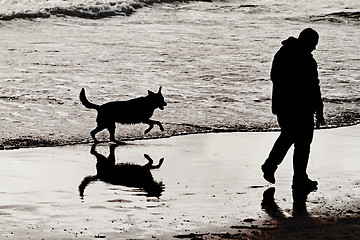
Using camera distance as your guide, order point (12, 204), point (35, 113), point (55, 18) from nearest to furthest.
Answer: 1. point (12, 204)
2. point (35, 113)
3. point (55, 18)

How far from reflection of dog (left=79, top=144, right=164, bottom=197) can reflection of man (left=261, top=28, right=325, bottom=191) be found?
140 centimetres

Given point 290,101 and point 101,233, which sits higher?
point 290,101

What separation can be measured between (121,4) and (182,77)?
622 inches

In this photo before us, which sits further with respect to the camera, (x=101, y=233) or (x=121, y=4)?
(x=121, y=4)

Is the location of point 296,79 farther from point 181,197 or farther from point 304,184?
point 181,197

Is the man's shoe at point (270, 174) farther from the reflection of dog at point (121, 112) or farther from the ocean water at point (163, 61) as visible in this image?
the ocean water at point (163, 61)

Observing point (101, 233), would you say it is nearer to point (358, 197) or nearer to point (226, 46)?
point (358, 197)

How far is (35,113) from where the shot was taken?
1263 cm

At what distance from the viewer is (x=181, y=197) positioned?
23.3 ft

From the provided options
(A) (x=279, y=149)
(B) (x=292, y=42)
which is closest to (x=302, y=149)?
(A) (x=279, y=149)

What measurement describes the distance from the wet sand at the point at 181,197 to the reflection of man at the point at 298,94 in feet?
1.25

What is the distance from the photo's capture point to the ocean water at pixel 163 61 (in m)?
12.4

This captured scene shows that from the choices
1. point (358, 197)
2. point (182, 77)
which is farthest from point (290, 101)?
point (182, 77)

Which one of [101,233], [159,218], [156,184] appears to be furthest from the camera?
[156,184]
